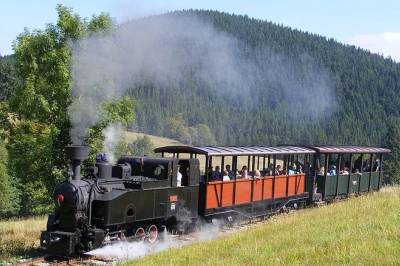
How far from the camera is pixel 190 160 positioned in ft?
46.7

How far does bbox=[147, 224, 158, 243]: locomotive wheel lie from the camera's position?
13.1m

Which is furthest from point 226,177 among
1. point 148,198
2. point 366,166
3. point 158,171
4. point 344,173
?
point 366,166

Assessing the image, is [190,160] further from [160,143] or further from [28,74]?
[160,143]

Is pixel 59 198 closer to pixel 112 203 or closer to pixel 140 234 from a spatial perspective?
pixel 112 203

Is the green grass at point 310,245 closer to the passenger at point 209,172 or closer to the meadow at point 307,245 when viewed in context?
the meadow at point 307,245

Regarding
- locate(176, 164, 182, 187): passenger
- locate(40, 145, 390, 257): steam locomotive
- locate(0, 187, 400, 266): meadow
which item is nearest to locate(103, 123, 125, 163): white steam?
locate(40, 145, 390, 257): steam locomotive

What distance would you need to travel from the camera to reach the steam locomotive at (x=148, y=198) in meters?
11.4

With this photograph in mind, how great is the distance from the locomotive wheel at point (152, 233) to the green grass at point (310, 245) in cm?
234

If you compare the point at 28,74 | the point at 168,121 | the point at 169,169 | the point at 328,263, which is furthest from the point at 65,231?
the point at 168,121

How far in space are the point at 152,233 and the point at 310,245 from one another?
509cm

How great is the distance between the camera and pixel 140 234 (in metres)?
12.7

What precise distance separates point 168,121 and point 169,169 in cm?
16059

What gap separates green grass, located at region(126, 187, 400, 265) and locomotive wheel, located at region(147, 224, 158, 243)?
234 centimetres

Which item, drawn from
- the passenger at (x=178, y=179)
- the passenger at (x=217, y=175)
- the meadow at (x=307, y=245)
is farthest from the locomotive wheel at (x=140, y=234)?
the passenger at (x=217, y=175)
